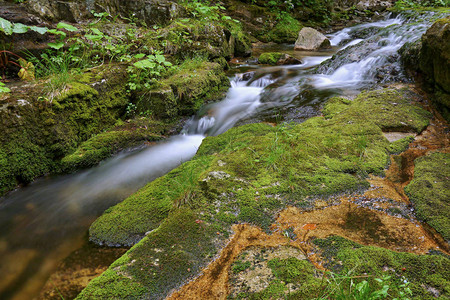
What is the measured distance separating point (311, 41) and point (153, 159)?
1064 cm

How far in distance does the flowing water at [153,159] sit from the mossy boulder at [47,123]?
12.6 inches

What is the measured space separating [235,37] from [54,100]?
7.65m

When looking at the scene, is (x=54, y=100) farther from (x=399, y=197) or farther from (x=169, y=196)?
(x=399, y=197)

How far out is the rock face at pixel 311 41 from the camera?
12.0 meters

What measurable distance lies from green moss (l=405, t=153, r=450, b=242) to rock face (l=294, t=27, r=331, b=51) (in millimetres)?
10316

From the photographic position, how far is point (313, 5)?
55.2ft

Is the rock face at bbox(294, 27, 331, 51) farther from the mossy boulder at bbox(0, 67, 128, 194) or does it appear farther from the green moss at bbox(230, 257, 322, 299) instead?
the green moss at bbox(230, 257, 322, 299)

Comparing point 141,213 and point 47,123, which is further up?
point 47,123

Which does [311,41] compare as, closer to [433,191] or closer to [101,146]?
[101,146]

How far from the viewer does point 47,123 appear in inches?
154

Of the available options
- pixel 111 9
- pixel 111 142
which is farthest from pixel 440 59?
pixel 111 9

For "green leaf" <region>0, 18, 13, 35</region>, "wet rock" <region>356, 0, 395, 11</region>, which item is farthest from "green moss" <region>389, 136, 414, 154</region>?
"wet rock" <region>356, 0, 395, 11</region>

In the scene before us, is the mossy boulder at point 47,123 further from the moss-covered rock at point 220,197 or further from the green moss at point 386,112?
the green moss at point 386,112

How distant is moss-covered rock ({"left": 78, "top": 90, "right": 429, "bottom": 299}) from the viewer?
5.76 feet
